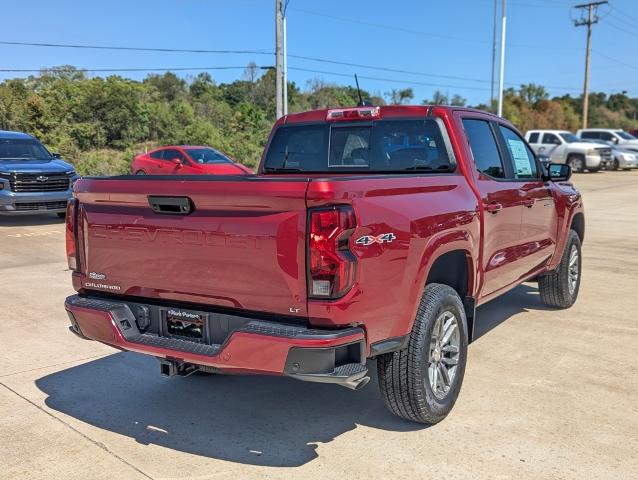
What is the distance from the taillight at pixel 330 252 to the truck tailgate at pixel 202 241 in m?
0.05

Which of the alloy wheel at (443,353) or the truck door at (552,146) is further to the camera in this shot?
the truck door at (552,146)

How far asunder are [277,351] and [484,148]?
2640 mm

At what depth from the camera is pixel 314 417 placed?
13.3 feet

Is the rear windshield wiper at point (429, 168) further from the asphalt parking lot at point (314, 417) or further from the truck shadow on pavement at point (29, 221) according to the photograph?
the truck shadow on pavement at point (29, 221)

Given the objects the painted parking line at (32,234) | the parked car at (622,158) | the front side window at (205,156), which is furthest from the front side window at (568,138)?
the painted parking line at (32,234)

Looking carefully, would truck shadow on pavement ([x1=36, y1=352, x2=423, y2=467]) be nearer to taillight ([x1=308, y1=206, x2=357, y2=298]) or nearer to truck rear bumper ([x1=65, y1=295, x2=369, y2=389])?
truck rear bumper ([x1=65, y1=295, x2=369, y2=389])

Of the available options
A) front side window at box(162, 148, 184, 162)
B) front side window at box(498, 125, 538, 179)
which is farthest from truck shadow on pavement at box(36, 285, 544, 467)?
front side window at box(162, 148, 184, 162)

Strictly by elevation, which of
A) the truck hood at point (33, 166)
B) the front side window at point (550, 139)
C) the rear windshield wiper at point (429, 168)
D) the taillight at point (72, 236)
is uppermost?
the front side window at point (550, 139)

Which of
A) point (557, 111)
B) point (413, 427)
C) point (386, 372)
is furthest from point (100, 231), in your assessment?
point (557, 111)

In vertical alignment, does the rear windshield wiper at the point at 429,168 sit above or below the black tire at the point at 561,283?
above

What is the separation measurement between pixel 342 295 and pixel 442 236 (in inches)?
39.7

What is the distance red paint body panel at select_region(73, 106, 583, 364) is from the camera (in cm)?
305

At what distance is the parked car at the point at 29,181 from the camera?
12.6 m

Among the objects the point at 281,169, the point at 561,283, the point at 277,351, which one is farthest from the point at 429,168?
the point at 561,283
